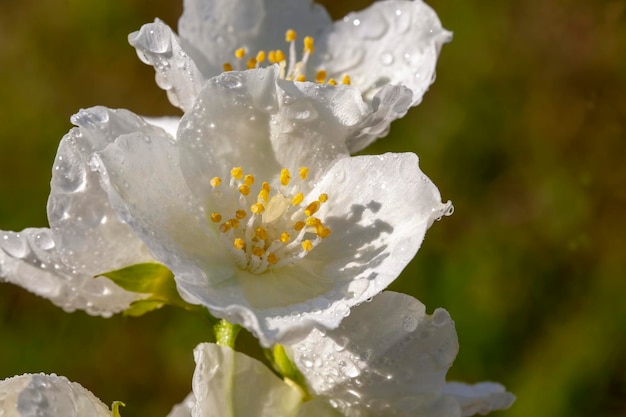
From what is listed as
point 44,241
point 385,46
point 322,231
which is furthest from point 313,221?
point 385,46

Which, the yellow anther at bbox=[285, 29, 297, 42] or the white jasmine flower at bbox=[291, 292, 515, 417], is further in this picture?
the yellow anther at bbox=[285, 29, 297, 42]

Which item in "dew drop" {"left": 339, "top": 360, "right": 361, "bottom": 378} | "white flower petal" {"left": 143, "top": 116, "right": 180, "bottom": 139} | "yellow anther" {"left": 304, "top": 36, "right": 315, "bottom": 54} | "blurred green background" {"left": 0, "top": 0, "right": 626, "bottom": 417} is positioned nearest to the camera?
"dew drop" {"left": 339, "top": 360, "right": 361, "bottom": 378}

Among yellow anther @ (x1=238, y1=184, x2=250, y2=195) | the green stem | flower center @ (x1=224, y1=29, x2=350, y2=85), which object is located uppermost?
flower center @ (x1=224, y1=29, x2=350, y2=85)

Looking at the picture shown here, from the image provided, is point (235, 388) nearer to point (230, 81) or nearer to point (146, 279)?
point (146, 279)

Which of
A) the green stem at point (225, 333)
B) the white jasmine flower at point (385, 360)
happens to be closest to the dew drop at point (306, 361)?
the white jasmine flower at point (385, 360)

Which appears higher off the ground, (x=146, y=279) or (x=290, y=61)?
(x=290, y=61)

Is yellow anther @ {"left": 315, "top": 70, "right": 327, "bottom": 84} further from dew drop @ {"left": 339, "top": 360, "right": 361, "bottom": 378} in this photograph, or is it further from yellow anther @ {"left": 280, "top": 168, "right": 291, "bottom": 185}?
dew drop @ {"left": 339, "top": 360, "right": 361, "bottom": 378}

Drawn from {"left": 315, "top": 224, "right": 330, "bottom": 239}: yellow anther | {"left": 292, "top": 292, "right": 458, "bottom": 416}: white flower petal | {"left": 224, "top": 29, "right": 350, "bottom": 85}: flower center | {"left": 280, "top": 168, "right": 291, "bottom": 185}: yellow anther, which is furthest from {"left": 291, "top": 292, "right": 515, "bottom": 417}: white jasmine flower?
{"left": 224, "top": 29, "right": 350, "bottom": 85}: flower center
